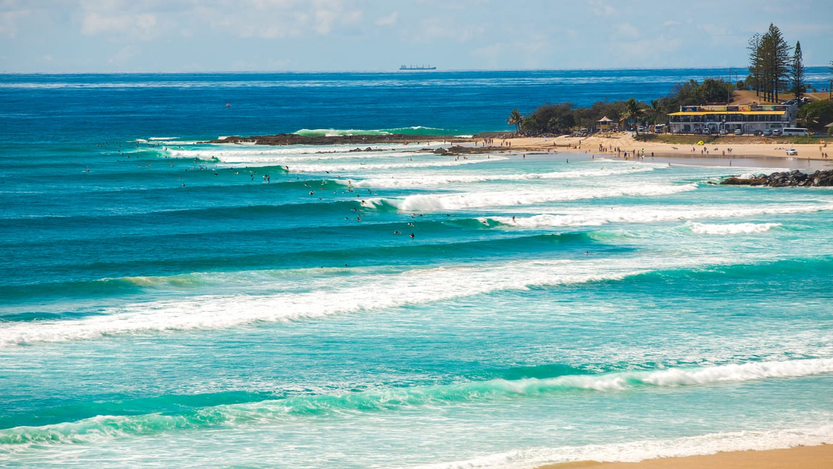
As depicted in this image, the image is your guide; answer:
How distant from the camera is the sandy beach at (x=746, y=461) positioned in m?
15.0

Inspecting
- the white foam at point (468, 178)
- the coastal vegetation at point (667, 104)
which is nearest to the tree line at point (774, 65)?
the coastal vegetation at point (667, 104)

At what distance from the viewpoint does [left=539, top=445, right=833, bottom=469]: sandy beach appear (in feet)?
49.1

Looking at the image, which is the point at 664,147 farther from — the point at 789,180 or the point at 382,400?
the point at 382,400

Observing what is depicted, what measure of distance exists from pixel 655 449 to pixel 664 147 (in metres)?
73.9

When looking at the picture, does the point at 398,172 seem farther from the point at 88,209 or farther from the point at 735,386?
the point at 735,386

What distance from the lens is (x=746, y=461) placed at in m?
15.2

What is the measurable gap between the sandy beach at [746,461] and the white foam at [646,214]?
1139 inches

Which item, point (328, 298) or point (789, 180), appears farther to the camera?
point (789, 180)

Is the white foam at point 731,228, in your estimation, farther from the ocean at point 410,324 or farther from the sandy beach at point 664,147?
the sandy beach at point 664,147

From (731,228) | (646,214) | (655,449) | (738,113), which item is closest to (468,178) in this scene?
(646,214)

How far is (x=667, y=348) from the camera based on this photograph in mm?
22750

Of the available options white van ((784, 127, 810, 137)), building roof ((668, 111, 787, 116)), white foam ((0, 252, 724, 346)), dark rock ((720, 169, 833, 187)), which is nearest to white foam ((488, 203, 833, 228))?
dark rock ((720, 169, 833, 187))

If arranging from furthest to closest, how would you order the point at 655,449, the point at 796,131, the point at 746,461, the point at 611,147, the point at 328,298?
the point at 611,147
the point at 796,131
the point at 328,298
the point at 655,449
the point at 746,461

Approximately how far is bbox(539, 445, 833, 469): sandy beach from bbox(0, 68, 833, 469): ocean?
398 millimetres
